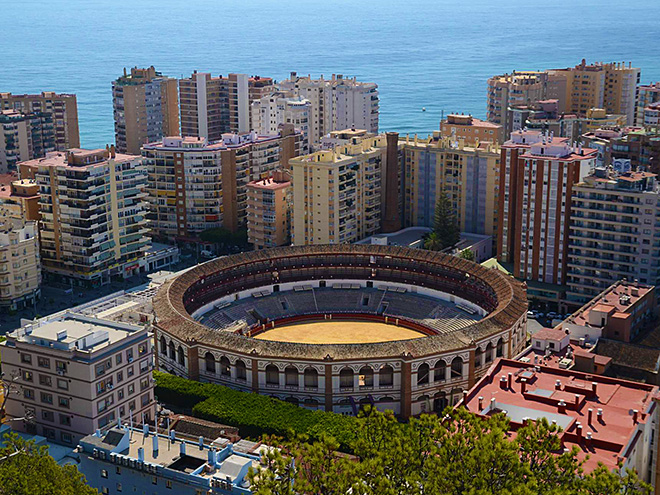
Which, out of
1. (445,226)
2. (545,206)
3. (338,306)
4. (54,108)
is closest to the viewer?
(545,206)

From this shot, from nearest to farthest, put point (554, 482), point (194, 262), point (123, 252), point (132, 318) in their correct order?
point (554, 482), point (132, 318), point (123, 252), point (194, 262)

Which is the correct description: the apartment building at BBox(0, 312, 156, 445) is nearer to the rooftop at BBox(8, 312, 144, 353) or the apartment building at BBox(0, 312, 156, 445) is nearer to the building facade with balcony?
the rooftop at BBox(8, 312, 144, 353)

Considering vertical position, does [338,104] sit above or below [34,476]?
above

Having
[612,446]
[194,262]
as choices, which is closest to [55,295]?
[194,262]

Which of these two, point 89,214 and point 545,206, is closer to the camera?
point 545,206

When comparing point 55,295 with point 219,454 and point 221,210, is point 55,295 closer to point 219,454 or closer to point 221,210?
point 221,210

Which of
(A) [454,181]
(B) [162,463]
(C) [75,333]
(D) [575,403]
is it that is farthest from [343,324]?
(B) [162,463]

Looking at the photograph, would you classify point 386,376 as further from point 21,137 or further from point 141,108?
point 141,108

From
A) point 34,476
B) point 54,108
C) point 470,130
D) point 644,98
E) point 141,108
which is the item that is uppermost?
point 644,98
